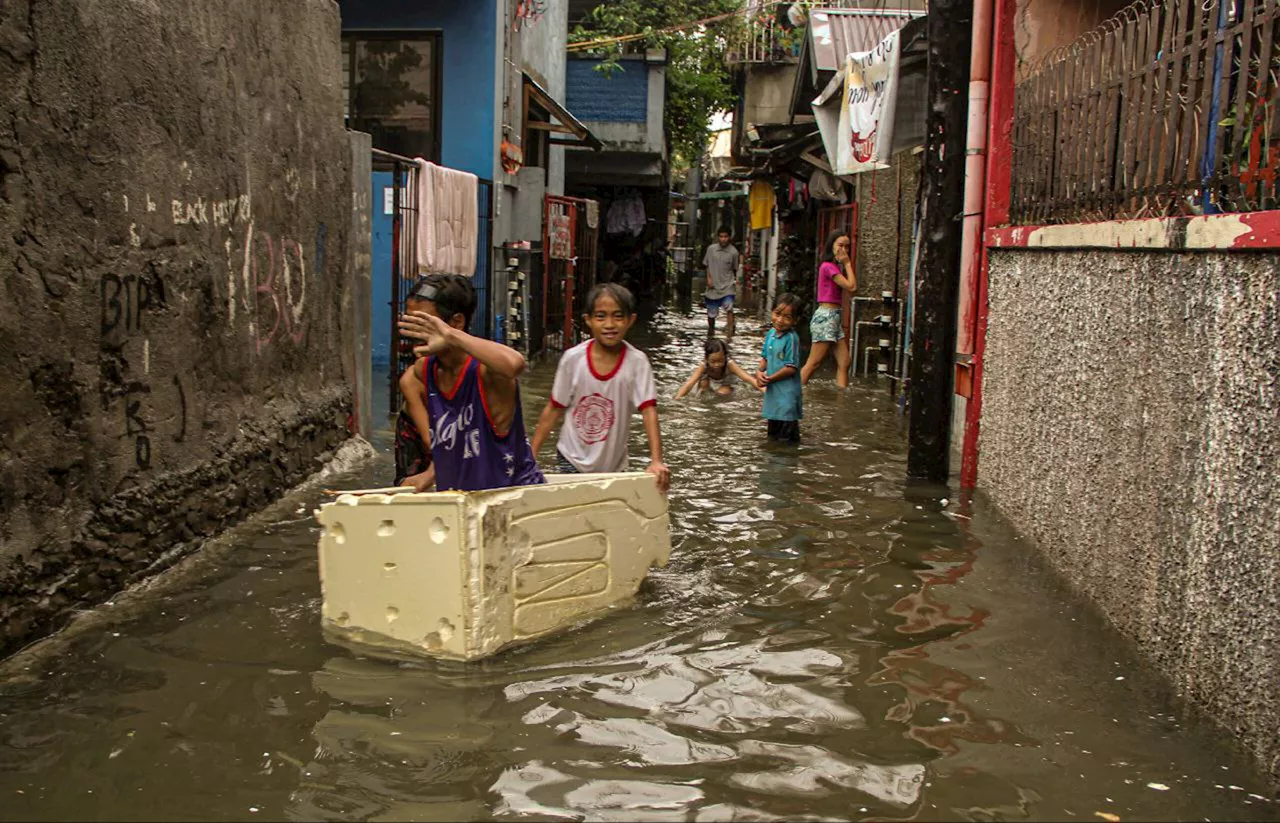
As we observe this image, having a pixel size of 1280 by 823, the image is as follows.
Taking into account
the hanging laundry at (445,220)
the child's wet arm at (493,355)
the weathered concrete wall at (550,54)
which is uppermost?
the weathered concrete wall at (550,54)

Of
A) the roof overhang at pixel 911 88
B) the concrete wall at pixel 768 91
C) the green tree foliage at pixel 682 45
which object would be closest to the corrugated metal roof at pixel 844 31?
the green tree foliage at pixel 682 45

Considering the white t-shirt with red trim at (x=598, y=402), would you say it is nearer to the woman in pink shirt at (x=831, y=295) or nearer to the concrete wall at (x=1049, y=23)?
the concrete wall at (x=1049, y=23)

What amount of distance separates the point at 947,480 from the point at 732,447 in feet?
6.32

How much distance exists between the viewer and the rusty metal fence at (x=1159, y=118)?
4.04 meters

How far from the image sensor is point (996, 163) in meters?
7.82

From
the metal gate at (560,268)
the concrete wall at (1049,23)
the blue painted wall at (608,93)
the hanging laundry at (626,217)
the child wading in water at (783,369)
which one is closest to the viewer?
the concrete wall at (1049,23)

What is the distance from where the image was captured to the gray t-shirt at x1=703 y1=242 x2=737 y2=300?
20.8 meters

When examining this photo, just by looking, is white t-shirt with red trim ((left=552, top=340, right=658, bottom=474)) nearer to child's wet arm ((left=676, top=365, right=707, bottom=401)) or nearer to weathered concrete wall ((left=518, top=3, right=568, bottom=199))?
child's wet arm ((left=676, top=365, right=707, bottom=401))

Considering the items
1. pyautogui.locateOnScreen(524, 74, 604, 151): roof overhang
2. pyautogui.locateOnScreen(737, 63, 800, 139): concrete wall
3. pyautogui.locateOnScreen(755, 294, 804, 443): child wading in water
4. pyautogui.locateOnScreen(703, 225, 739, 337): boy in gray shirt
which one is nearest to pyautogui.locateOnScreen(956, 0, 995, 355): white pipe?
pyautogui.locateOnScreen(755, 294, 804, 443): child wading in water

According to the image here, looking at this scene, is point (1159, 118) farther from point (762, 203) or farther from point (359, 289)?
point (762, 203)

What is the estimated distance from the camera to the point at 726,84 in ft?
105

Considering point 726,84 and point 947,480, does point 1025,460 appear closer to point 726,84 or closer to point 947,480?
point 947,480

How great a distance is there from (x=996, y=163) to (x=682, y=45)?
2076 centimetres

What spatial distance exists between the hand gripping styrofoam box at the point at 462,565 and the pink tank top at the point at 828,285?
877cm
